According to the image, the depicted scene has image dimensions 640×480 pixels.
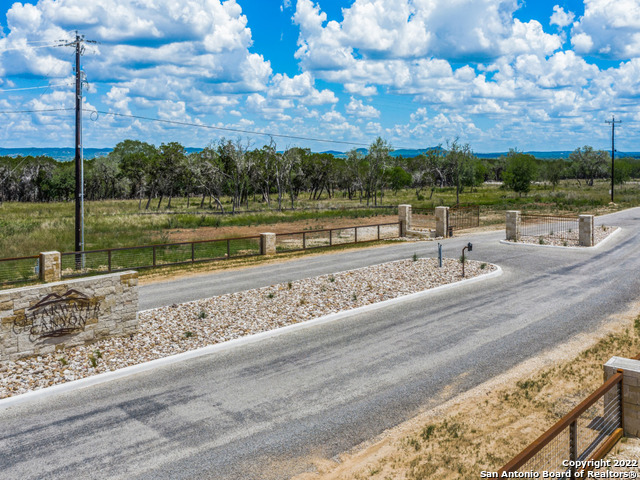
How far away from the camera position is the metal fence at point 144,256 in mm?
21062

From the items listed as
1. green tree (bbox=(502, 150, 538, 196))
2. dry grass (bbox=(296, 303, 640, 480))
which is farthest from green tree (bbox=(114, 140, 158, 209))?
dry grass (bbox=(296, 303, 640, 480))

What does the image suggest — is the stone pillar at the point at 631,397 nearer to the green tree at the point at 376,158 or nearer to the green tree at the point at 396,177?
the green tree at the point at 376,158

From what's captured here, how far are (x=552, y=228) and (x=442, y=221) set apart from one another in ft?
25.3

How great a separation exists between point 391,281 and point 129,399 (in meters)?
10.5

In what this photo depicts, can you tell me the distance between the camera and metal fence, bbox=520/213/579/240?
2920 centimetres

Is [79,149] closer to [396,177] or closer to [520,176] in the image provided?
[520,176]

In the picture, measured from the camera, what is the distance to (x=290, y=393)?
9227mm

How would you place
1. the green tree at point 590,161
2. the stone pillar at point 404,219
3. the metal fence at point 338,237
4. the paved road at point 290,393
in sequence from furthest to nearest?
the green tree at point 590,161
the stone pillar at point 404,219
the metal fence at point 338,237
the paved road at point 290,393

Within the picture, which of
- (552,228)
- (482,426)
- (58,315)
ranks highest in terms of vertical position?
(552,228)

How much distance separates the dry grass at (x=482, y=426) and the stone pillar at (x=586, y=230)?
15516 mm

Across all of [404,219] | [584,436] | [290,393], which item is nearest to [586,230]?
[404,219]

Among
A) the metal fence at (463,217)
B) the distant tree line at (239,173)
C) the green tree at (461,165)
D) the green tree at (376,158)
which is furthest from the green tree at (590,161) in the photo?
the metal fence at (463,217)

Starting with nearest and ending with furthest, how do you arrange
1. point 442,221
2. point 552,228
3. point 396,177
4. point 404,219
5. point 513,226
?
point 513,226, point 442,221, point 404,219, point 552,228, point 396,177

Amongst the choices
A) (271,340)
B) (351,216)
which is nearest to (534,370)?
(271,340)
